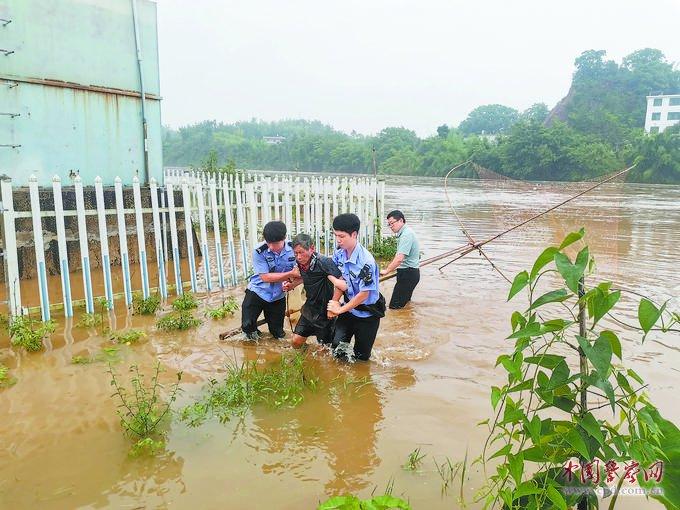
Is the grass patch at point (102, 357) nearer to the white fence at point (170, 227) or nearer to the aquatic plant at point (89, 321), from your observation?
the aquatic plant at point (89, 321)

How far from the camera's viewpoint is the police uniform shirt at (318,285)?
4.48 meters

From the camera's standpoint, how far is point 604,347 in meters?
1.87

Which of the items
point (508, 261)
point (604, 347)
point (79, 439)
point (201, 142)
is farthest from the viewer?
point (201, 142)

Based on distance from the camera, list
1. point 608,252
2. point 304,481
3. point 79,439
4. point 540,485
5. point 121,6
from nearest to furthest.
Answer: point 540,485 → point 304,481 → point 79,439 → point 121,6 → point 608,252

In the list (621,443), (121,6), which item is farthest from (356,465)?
(121,6)

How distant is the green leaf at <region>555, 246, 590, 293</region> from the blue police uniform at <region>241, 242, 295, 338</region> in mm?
3370

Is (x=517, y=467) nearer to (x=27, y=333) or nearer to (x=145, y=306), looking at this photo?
(x=27, y=333)

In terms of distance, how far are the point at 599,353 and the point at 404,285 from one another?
4894 mm

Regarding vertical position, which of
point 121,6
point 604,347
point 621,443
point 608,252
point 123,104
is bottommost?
point 608,252

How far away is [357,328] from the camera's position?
179 inches

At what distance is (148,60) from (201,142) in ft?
299

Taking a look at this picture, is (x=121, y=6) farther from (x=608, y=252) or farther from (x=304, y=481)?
(x=608, y=252)

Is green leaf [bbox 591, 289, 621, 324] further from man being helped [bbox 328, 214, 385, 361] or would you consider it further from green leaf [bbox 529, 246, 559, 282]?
man being helped [bbox 328, 214, 385, 361]

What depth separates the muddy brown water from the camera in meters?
2.85
